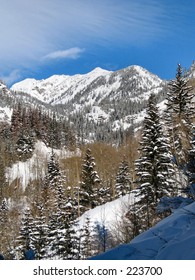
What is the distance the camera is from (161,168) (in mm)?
22875

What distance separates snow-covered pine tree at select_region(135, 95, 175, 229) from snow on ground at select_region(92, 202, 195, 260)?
53.6 ft

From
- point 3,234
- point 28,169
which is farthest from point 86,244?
point 28,169

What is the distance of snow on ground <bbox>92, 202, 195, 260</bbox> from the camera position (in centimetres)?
467

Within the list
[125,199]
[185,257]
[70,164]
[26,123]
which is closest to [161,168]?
[125,199]

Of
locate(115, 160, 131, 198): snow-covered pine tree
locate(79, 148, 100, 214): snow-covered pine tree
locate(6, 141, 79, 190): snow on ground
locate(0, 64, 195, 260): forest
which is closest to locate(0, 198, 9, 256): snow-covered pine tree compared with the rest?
locate(0, 64, 195, 260): forest

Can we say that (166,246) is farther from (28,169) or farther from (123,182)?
(28,169)

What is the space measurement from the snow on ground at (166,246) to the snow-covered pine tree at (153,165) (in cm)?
1633

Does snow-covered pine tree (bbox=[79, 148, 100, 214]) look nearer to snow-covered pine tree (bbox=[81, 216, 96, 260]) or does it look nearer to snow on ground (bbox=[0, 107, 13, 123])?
snow-covered pine tree (bbox=[81, 216, 96, 260])

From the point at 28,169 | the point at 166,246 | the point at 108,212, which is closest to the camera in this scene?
the point at 166,246

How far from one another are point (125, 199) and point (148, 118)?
37.0ft

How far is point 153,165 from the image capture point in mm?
23000

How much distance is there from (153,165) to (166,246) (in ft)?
59.8

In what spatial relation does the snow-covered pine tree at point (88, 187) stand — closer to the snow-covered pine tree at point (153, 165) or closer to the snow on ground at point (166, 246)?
the snow-covered pine tree at point (153, 165)
